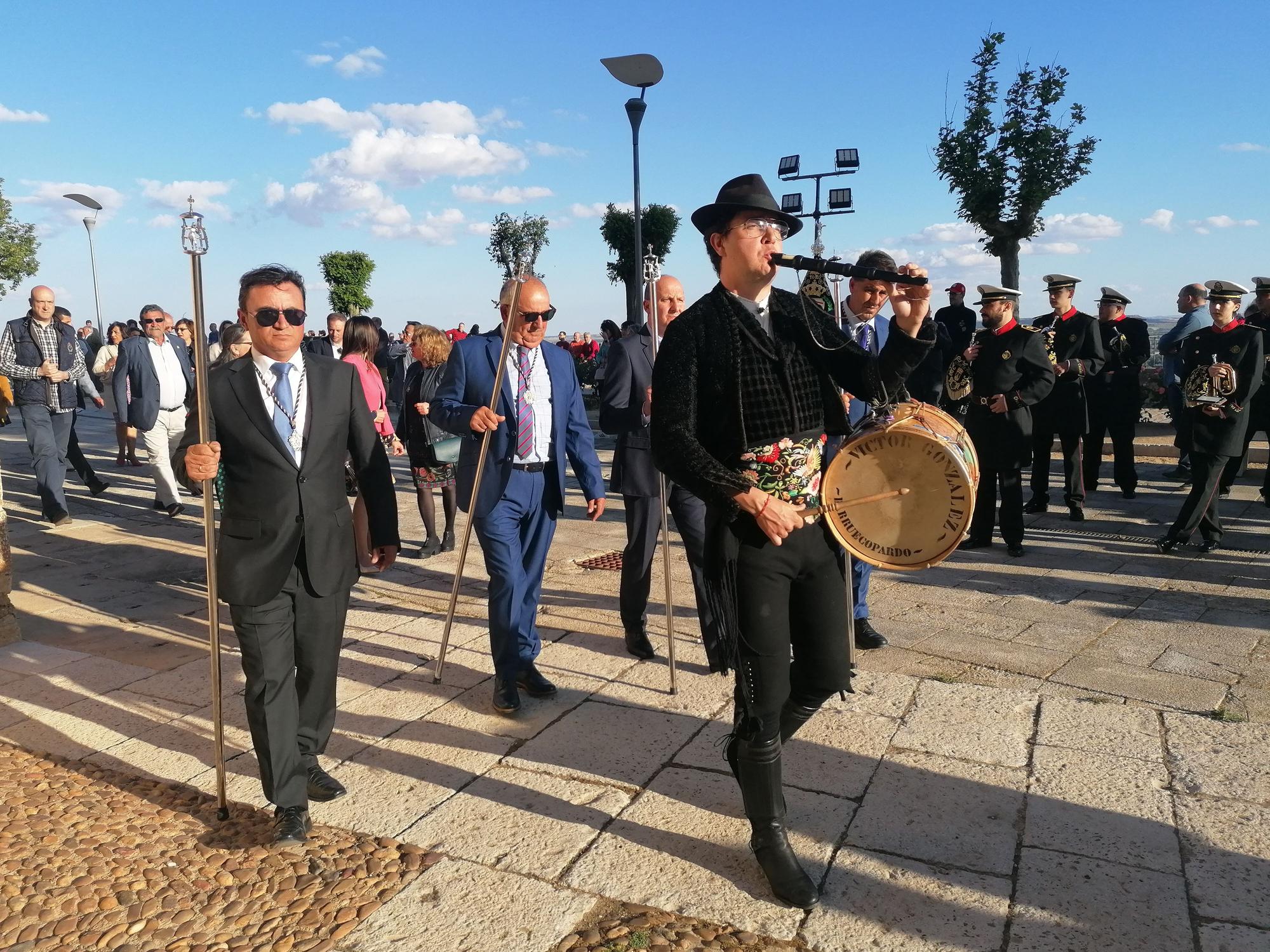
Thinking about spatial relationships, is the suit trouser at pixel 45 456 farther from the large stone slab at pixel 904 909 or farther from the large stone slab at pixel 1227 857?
the large stone slab at pixel 1227 857

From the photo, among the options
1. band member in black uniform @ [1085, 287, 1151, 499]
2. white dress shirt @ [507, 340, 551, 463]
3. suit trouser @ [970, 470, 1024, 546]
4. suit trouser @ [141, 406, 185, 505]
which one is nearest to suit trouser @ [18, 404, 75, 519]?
suit trouser @ [141, 406, 185, 505]

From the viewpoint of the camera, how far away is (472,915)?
9.54 feet

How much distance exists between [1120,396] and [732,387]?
859cm

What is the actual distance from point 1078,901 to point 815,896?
0.78m

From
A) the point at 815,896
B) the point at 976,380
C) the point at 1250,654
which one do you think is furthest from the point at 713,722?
the point at 976,380

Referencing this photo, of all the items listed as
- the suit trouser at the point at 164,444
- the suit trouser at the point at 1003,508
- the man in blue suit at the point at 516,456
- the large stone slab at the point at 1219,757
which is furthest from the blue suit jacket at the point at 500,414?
the suit trouser at the point at 164,444

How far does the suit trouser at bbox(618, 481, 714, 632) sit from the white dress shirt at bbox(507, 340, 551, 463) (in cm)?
60

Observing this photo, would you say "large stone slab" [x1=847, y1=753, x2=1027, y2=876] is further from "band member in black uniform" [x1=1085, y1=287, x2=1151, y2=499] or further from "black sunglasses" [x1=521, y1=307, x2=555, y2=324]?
"band member in black uniform" [x1=1085, y1=287, x2=1151, y2=499]

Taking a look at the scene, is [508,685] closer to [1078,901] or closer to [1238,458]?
[1078,901]

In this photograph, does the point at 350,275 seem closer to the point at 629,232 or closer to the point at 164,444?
the point at 629,232

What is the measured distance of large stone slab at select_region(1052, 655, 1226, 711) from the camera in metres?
4.52

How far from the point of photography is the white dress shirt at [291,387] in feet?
11.2

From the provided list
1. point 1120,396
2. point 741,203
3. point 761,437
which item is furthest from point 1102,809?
point 1120,396

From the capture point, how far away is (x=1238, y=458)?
802cm
